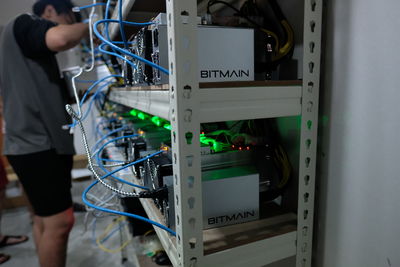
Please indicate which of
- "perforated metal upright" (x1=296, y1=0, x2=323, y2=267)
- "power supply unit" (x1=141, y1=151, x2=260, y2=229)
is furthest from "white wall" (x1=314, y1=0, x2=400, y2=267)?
"power supply unit" (x1=141, y1=151, x2=260, y2=229)

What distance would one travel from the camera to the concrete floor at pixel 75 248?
1.82 m

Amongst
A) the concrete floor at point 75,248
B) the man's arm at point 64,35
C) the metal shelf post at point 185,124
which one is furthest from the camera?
the concrete floor at point 75,248

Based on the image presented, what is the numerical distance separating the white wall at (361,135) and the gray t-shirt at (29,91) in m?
1.22

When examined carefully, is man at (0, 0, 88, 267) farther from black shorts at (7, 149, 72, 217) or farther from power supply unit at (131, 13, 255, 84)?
power supply unit at (131, 13, 255, 84)

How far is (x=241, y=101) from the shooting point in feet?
1.53

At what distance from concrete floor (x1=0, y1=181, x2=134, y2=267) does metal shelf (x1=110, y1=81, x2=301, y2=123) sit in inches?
64.5

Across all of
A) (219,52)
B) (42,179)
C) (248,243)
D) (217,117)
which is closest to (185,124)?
(217,117)

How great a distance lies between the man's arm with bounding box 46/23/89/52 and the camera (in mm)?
1157

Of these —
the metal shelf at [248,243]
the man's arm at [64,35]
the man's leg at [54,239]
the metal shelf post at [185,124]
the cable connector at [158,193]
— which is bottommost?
the man's leg at [54,239]

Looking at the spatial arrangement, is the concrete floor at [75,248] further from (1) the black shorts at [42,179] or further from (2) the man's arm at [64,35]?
(2) the man's arm at [64,35]

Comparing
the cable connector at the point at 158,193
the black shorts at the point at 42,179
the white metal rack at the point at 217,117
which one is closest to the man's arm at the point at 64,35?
the black shorts at the point at 42,179

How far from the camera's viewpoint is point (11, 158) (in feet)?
4.31

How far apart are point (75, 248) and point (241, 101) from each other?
202 centimetres

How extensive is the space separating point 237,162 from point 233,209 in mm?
117
